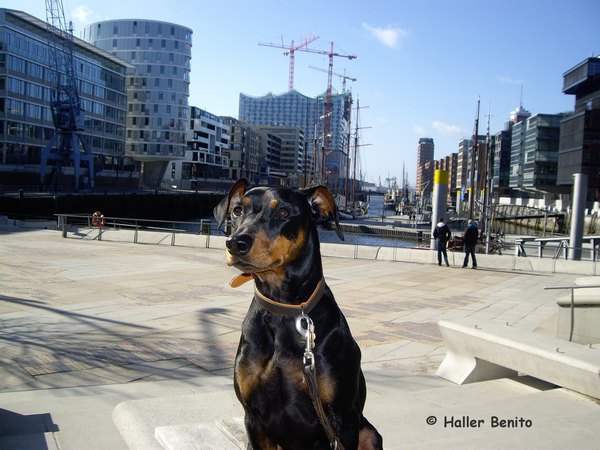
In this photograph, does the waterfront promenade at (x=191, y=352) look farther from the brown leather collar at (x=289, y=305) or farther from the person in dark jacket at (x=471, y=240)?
the brown leather collar at (x=289, y=305)

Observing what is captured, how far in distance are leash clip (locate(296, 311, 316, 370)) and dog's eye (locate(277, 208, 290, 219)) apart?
45cm

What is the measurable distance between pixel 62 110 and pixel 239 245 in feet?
225

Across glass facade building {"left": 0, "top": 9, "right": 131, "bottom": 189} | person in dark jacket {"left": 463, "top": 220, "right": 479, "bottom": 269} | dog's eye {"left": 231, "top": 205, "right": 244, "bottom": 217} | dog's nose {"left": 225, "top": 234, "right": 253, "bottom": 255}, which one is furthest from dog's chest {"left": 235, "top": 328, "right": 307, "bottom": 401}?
glass facade building {"left": 0, "top": 9, "right": 131, "bottom": 189}

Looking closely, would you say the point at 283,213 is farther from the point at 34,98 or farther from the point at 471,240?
the point at 34,98

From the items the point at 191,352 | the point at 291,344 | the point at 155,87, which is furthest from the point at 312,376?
the point at 155,87

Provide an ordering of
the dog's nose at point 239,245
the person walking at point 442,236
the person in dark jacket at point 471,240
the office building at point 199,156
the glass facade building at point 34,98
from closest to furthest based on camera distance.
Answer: the dog's nose at point 239,245 < the person in dark jacket at point 471,240 < the person walking at point 442,236 < the glass facade building at point 34,98 < the office building at point 199,156

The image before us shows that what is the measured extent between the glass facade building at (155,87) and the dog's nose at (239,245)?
97.7 m

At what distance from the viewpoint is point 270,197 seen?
2510mm

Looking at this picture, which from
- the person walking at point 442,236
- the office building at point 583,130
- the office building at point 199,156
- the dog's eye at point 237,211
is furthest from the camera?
the office building at point 199,156

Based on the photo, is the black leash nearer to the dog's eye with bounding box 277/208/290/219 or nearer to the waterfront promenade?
the dog's eye with bounding box 277/208/290/219

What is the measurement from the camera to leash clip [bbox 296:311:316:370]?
236cm

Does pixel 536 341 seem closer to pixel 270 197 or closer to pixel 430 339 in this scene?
pixel 430 339

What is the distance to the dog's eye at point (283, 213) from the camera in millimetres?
2467

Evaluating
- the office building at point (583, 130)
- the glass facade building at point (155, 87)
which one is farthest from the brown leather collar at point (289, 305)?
the glass facade building at point (155, 87)
